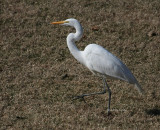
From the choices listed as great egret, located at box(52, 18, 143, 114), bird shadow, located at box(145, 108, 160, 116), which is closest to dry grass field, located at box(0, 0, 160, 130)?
bird shadow, located at box(145, 108, 160, 116)

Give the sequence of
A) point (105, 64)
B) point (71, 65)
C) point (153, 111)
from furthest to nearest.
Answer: point (71, 65)
point (153, 111)
point (105, 64)

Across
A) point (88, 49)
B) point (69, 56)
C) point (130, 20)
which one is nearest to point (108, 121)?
point (88, 49)

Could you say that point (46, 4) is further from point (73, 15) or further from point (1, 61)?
point (1, 61)

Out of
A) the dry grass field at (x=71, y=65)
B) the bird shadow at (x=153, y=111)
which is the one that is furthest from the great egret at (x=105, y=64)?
the dry grass field at (x=71, y=65)

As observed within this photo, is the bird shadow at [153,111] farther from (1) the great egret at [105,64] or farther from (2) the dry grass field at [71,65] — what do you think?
(1) the great egret at [105,64]

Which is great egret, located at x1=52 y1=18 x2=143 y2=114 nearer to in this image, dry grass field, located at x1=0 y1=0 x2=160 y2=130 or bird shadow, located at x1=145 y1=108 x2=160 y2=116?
bird shadow, located at x1=145 y1=108 x2=160 y2=116

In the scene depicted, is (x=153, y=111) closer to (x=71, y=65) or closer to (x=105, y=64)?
(x=105, y=64)

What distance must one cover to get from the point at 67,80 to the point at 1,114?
1412 mm

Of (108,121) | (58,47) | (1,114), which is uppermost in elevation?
(58,47)

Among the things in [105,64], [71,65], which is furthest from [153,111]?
[71,65]

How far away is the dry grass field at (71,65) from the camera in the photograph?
4.91 metres

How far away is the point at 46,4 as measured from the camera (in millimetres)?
8406

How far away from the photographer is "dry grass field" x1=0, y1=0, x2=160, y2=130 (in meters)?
4.91

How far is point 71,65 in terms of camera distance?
640 cm
